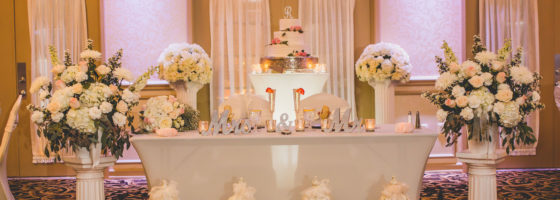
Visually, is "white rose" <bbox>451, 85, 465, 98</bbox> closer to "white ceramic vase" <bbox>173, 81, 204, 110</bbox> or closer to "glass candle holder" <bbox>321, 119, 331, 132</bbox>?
"glass candle holder" <bbox>321, 119, 331, 132</bbox>

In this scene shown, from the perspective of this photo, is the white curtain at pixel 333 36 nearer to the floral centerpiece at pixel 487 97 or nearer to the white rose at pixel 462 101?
the floral centerpiece at pixel 487 97

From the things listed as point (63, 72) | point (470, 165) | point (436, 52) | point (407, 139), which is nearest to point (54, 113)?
point (63, 72)

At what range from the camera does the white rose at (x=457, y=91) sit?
338 cm

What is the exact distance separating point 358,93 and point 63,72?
178 inches

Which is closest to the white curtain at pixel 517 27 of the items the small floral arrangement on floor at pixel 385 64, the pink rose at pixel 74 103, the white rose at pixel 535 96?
the small floral arrangement on floor at pixel 385 64

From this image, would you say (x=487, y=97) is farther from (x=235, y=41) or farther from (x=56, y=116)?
(x=235, y=41)

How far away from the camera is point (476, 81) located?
330 cm

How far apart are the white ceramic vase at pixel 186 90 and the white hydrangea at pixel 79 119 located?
3.17 m

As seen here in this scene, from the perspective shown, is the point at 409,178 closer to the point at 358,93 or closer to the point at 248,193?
the point at 248,193

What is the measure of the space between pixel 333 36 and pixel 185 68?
81.6 inches

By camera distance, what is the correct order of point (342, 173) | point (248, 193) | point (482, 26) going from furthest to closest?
point (482, 26)
point (342, 173)
point (248, 193)

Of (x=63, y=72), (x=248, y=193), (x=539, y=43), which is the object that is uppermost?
(x=539, y=43)

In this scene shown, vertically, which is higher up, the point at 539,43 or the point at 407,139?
the point at 539,43

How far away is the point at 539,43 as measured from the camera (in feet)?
22.2
